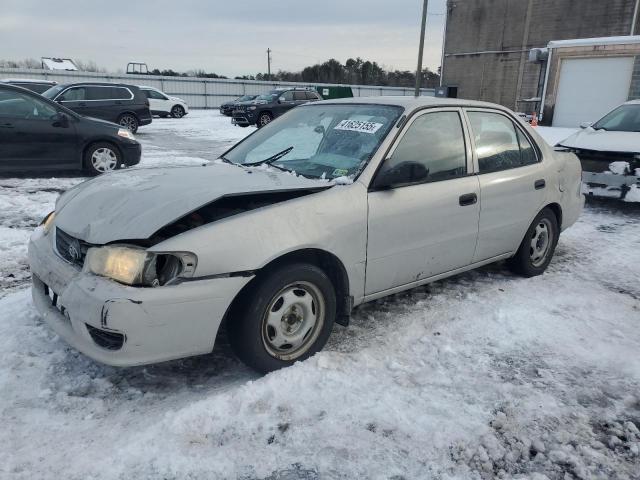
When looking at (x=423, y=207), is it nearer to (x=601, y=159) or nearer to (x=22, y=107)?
(x=601, y=159)

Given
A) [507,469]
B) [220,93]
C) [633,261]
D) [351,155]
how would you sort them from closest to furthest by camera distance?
[507,469] < [351,155] < [633,261] < [220,93]

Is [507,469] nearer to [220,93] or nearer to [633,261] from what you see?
[633,261]

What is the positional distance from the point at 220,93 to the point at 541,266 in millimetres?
35501

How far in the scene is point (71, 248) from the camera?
2789mm

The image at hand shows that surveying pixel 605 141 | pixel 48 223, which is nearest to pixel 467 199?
pixel 48 223

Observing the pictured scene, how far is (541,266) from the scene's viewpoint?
473 centimetres

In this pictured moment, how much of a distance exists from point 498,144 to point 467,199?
31.1 inches

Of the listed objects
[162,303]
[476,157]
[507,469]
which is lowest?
[507,469]

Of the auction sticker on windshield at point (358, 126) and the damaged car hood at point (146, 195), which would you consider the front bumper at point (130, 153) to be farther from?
the auction sticker on windshield at point (358, 126)

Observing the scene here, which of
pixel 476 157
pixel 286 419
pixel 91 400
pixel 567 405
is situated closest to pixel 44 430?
pixel 91 400

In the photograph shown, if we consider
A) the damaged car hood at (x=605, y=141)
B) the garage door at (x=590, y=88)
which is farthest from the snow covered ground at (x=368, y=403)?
the garage door at (x=590, y=88)

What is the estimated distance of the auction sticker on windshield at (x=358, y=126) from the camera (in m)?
3.48

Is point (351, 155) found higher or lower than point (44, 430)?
higher

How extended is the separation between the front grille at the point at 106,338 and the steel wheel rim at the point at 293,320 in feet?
2.43
